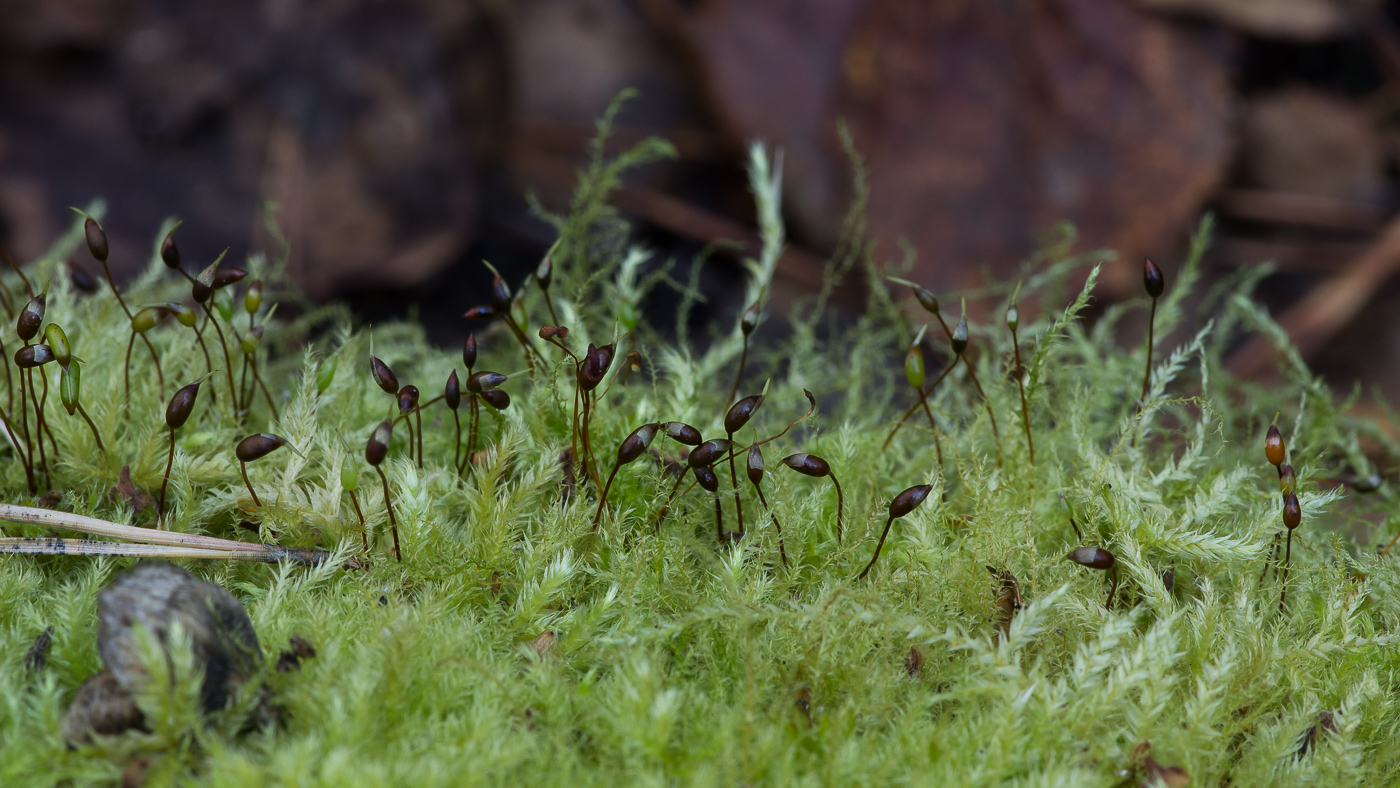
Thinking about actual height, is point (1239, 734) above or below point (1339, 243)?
above

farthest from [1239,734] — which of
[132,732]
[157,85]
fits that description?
[157,85]

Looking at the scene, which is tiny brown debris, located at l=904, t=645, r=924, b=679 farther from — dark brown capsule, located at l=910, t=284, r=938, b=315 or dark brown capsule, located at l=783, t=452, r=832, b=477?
dark brown capsule, located at l=910, t=284, r=938, b=315

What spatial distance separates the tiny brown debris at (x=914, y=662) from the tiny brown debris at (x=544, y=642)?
35 cm

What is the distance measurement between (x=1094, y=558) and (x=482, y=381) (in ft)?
2.10

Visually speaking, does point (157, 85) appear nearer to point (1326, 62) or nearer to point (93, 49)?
point (93, 49)

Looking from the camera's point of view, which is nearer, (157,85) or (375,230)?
(157,85)

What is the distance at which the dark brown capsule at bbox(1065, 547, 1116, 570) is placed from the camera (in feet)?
3.05

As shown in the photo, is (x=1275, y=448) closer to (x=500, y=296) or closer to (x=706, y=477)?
(x=706, y=477)

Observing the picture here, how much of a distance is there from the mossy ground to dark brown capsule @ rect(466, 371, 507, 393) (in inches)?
3.0

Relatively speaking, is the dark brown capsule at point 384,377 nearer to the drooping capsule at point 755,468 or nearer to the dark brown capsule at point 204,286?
the dark brown capsule at point 204,286

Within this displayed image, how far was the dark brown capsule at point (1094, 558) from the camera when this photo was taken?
930 mm

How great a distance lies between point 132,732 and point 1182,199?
280 centimetres

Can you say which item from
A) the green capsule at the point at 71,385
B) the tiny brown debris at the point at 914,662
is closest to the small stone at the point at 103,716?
the green capsule at the point at 71,385

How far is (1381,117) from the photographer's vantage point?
2.94 meters
